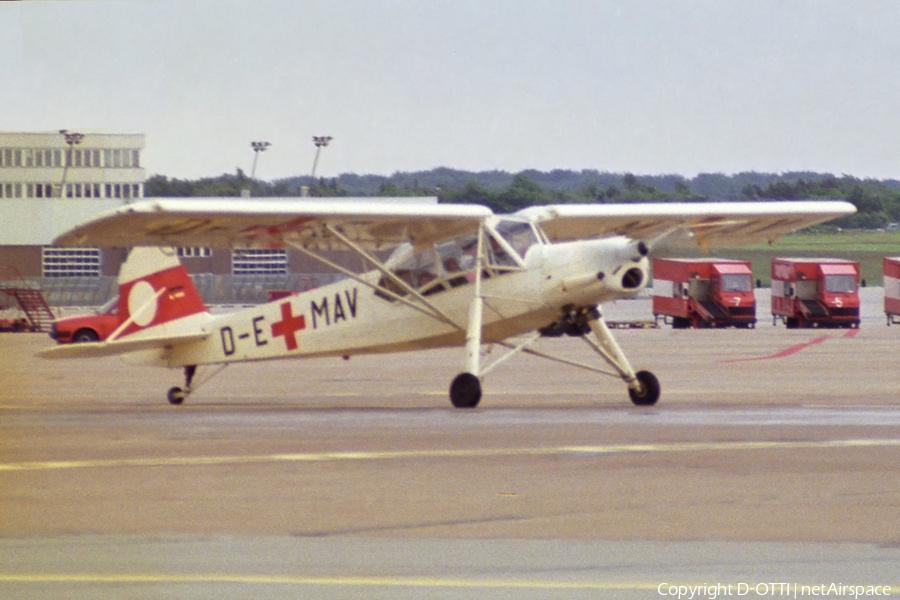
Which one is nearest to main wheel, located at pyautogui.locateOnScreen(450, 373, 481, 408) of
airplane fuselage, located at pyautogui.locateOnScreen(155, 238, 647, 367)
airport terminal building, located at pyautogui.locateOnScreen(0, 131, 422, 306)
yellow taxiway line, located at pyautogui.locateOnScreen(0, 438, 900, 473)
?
airplane fuselage, located at pyautogui.locateOnScreen(155, 238, 647, 367)

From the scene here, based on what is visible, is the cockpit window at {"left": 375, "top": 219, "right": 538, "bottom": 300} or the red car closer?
the cockpit window at {"left": 375, "top": 219, "right": 538, "bottom": 300}

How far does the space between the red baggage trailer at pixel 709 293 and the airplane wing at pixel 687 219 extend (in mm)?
29592

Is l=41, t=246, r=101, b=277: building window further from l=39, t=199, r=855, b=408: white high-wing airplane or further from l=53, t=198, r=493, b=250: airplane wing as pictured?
l=53, t=198, r=493, b=250: airplane wing

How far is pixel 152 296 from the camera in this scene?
18.9 m

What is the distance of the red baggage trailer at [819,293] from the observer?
49031mm

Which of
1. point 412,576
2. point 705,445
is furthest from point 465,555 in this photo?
point 705,445

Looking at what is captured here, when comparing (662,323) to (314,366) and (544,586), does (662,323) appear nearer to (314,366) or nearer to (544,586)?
(314,366)

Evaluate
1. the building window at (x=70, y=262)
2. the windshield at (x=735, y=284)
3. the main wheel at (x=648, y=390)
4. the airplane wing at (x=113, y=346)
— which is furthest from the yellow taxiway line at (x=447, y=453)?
the windshield at (x=735, y=284)

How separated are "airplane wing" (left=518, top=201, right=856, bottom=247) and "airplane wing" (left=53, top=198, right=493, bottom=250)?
133 cm

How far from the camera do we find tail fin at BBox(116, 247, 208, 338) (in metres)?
18.9

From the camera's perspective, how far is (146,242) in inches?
660

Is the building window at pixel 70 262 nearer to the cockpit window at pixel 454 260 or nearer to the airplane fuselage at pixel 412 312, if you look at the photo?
the airplane fuselage at pixel 412 312

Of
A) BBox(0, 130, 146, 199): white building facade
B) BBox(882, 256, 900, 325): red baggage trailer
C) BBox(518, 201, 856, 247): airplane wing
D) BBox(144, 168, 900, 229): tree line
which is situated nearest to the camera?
BBox(0, 130, 146, 199): white building facade

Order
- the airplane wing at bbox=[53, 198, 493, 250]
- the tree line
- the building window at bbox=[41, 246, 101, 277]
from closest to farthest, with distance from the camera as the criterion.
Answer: the airplane wing at bbox=[53, 198, 493, 250] → the tree line → the building window at bbox=[41, 246, 101, 277]
